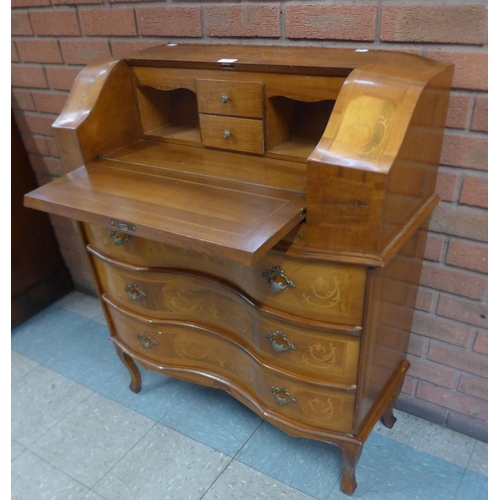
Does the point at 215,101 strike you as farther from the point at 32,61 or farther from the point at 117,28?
the point at 32,61

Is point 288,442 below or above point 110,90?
below

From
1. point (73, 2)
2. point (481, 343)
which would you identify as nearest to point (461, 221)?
point (481, 343)

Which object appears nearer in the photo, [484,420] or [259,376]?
[259,376]

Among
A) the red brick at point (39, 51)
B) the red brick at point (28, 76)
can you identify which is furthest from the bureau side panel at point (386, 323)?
the red brick at point (28, 76)

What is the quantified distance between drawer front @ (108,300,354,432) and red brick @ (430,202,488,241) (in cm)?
57

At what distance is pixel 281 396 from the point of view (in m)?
1.37

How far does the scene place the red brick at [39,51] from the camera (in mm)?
1961

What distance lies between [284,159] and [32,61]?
57.5 inches

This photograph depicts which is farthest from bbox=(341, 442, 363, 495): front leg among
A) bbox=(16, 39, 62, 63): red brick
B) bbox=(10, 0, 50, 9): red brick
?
bbox=(10, 0, 50, 9): red brick

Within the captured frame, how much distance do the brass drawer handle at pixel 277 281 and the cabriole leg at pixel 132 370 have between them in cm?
89

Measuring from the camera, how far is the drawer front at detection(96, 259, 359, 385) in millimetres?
1193

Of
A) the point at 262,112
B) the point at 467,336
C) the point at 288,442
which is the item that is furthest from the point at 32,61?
the point at 467,336

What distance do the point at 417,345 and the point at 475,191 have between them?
0.59 metres

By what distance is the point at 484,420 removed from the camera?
1581 mm
